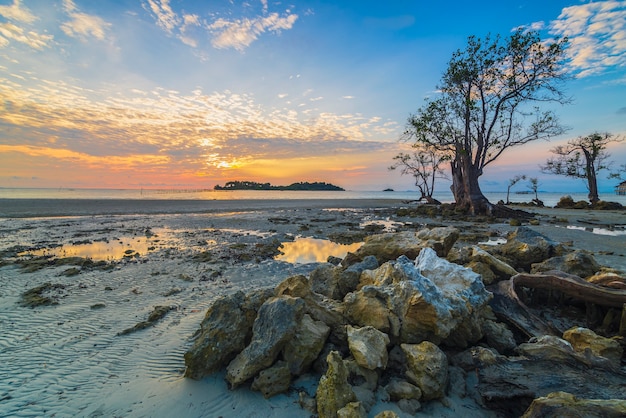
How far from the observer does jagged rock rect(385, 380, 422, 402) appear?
11.4 ft

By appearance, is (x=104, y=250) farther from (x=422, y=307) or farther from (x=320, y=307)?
(x=422, y=307)

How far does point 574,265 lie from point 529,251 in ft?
4.01

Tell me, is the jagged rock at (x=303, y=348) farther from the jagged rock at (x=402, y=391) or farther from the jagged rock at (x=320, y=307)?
the jagged rock at (x=402, y=391)

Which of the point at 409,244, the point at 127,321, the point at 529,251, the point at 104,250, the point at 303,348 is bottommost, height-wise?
the point at 127,321

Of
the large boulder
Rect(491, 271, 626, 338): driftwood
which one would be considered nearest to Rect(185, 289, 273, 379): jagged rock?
the large boulder

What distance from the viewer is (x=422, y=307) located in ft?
13.7

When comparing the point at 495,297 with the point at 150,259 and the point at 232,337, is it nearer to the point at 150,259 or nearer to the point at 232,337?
the point at 232,337

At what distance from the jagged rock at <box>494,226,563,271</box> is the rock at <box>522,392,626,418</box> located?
5382 mm

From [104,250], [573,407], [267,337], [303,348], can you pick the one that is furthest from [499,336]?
[104,250]

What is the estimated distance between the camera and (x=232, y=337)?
434cm

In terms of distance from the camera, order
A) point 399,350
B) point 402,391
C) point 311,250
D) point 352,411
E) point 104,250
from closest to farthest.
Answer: point 352,411
point 402,391
point 399,350
point 104,250
point 311,250

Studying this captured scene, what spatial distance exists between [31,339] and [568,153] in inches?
2317

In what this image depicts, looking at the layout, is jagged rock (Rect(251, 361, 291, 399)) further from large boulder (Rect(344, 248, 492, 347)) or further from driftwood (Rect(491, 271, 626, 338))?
driftwood (Rect(491, 271, 626, 338))

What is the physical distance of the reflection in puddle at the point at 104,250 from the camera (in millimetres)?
11750
